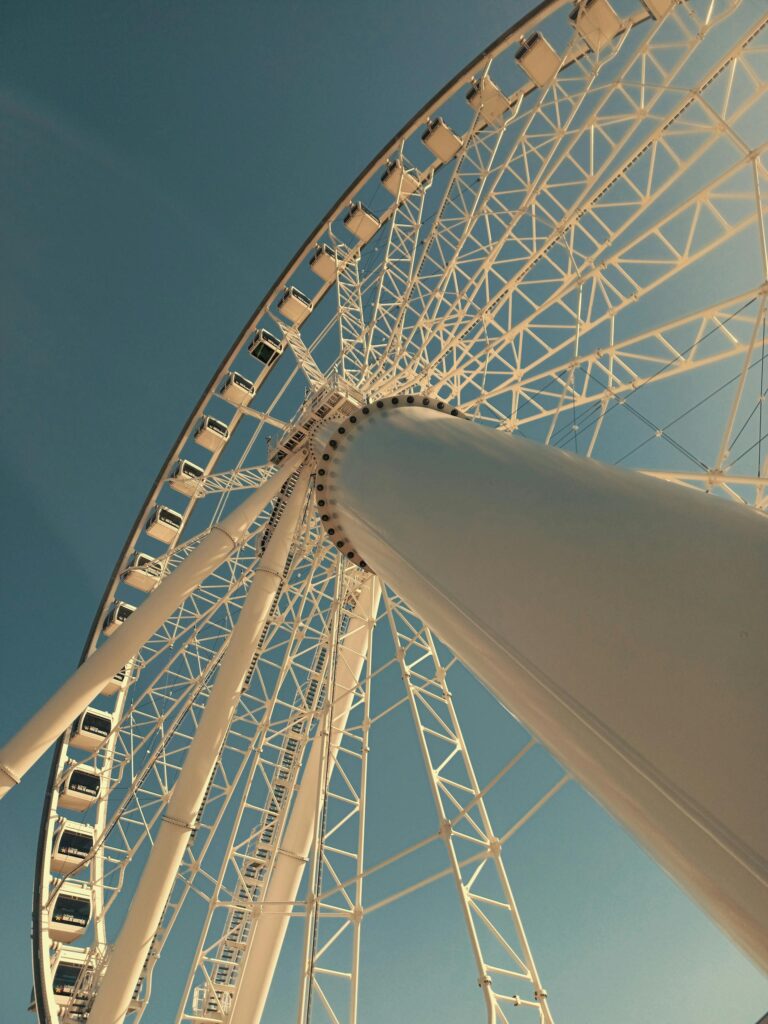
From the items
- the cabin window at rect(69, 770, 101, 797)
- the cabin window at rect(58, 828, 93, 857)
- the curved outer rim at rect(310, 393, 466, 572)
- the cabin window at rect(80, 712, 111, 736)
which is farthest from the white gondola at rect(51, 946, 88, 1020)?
the curved outer rim at rect(310, 393, 466, 572)

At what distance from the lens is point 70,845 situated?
2052 cm

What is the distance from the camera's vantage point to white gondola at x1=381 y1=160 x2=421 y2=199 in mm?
17516

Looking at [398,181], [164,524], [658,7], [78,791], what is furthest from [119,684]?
[658,7]

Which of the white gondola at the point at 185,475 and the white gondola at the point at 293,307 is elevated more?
the white gondola at the point at 293,307

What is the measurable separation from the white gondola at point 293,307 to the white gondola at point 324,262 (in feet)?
3.00

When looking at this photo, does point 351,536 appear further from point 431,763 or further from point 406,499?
point 431,763

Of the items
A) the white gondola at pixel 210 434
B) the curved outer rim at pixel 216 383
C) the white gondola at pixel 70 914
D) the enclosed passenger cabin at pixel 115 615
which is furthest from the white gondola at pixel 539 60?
the white gondola at pixel 70 914

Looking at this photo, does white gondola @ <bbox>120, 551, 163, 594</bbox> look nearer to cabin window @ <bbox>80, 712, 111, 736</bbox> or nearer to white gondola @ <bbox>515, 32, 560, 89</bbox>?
cabin window @ <bbox>80, 712, 111, 736</bbox>

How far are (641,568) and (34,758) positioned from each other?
400 inches

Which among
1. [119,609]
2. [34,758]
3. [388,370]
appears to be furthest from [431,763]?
[119,609]

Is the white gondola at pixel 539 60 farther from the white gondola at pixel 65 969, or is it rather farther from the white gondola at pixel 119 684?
the white gondola at pixel 65 969

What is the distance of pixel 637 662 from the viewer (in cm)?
218

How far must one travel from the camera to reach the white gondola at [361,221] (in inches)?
739

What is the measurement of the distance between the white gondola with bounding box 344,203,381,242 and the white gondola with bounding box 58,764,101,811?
1762 centimetres
